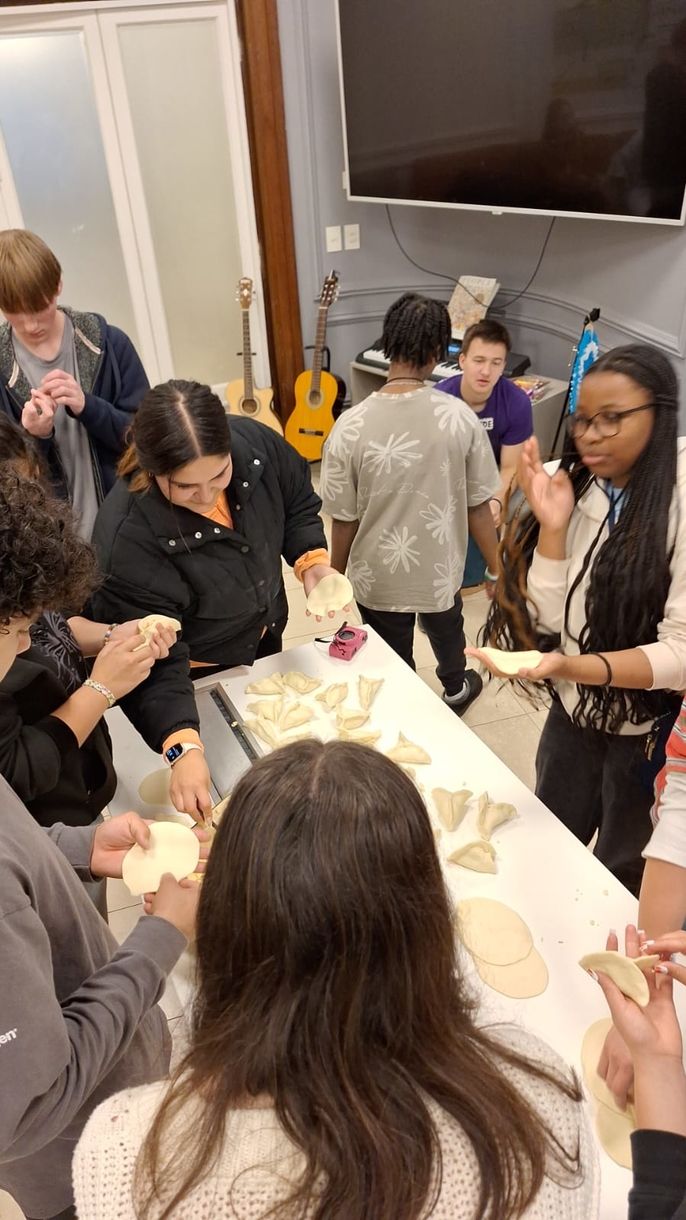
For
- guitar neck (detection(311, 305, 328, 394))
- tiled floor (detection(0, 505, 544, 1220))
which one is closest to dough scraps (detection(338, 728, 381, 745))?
tiled floor (detection(0, 505, 544, 1220))

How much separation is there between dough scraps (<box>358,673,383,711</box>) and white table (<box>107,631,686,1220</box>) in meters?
0.02

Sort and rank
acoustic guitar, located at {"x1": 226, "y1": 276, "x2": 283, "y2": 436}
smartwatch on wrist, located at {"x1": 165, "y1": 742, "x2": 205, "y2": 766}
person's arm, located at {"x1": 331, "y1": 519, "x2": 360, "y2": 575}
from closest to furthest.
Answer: smartwatch on wrist, located at {"x1": 165, "y1": 742, "x2": 205, "y2": 766}, person's arm, located at {"x1": 331, "y1": 519, "x2": 360, "y2": 575}, acoustic guitar, located at {"x1": 226, "y1": 276, "x2": 283, "y2": 436}

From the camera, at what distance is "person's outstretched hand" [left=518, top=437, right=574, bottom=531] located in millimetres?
1467

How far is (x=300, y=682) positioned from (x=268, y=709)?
0.11 meters

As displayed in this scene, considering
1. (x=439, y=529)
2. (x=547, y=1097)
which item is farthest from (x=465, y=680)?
(x=547, y=1097)

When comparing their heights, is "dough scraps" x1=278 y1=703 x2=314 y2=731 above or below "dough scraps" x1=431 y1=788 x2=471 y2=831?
above

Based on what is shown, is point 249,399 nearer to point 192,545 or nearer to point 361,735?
point 192,545

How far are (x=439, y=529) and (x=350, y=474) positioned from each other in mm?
308

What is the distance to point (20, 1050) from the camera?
0.76m

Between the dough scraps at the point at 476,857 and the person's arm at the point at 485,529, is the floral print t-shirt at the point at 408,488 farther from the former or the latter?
the dough scraps at the point at 476,857

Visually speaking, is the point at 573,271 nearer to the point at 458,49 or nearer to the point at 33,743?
the point at 458,49

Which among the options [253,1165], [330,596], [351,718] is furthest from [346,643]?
[253,1165]

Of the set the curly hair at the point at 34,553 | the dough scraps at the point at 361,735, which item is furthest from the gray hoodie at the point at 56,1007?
the dough scraps at the point at 361,735

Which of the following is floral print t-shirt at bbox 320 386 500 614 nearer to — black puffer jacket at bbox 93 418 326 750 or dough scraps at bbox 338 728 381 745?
black puffer jacket at bbox 93 418 326 750
